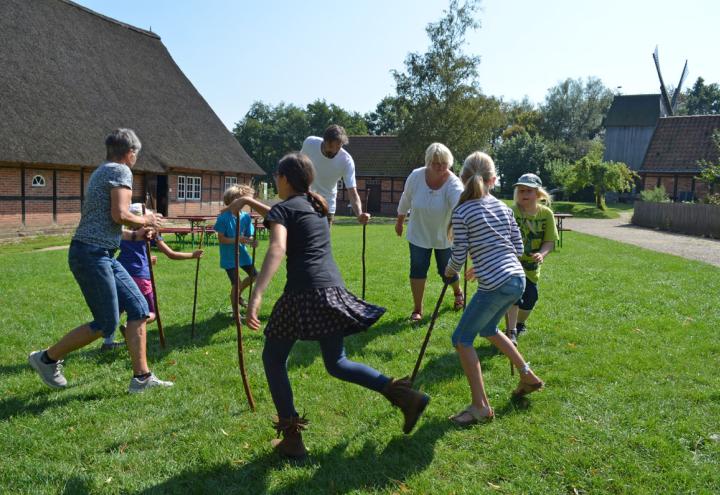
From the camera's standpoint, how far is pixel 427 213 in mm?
6551

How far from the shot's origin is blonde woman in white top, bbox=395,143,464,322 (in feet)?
21.3

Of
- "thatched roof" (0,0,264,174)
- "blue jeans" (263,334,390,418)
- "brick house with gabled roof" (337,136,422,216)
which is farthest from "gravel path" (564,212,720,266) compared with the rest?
"thatched roof" (0,0,264,174)

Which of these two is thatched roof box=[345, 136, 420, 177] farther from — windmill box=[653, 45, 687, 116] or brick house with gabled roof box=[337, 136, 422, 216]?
windmill box=[653, 45, 687, 116]

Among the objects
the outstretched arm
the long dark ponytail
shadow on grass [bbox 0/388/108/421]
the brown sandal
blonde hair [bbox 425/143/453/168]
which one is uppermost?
blonde hair [bbox 425/143/453/168]

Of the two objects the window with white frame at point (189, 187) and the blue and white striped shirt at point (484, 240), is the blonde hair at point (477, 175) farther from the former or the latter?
the window with white frame at point (189, 187)

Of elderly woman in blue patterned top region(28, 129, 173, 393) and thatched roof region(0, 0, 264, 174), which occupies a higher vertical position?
thatched roof region(0, 0, 264, 174)

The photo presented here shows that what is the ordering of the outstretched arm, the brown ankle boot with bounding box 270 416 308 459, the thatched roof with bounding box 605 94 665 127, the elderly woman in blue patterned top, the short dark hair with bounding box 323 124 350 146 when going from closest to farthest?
the outstretched arm, the brown ankle boot with bounding box 270 416 308 459, the elderly woman in blue patterned top, the short dark hair with bounding box 323 124 350 146, the thatched roof with bounding box 605 94 665 127

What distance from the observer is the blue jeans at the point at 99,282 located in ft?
13.7

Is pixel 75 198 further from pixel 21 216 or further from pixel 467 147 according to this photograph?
pixel 467 147

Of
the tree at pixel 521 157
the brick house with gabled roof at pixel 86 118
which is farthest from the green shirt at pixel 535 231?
the tree at pixel 521 157

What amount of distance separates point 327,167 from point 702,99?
9268cm

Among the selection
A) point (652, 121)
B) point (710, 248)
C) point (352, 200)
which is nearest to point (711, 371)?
point (352, 200)

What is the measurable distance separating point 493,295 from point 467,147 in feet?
115

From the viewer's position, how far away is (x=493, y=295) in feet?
12.8
